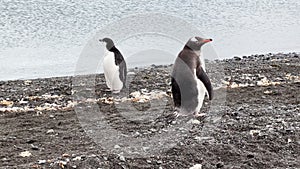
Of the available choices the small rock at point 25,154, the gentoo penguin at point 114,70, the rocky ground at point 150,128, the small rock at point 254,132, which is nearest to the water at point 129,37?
the gentoo penguin at point 114,70

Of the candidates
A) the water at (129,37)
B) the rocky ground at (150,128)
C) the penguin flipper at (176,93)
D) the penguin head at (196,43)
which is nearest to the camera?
the rocky ground at (150,128)

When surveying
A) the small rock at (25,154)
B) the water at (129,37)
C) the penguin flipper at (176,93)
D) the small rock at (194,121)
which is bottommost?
the water at (129,37)

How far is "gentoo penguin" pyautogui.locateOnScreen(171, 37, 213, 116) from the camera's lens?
20.4 feet

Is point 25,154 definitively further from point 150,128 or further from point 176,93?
point 176,93

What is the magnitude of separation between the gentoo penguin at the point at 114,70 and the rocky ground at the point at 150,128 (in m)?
0.24

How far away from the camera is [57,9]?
26.1 metres

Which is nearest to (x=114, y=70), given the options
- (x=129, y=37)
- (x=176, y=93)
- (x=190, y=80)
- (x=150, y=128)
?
(x=176, y=93)

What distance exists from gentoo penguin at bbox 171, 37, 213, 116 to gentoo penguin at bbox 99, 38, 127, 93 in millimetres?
3168

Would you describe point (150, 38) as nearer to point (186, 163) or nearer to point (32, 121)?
point (32, 121)

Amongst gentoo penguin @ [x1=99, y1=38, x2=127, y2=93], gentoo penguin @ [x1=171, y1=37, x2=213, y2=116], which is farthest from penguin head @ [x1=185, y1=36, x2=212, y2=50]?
gentoo penguin @ [x1=99, y1=38, x2=127, y2=93]

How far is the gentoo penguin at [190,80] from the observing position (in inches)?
245

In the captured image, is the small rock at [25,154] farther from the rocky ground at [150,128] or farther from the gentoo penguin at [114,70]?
the gentoo penguin at [114,70]

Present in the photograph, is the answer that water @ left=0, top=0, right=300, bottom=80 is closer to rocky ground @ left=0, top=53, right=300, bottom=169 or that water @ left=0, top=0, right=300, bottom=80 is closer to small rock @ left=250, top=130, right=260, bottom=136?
rocky ground @ left=0, top=53, right=300, bottom=169

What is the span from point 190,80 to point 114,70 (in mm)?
3810
